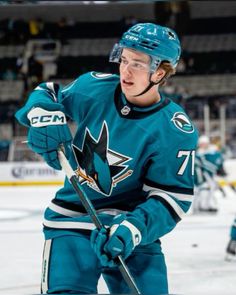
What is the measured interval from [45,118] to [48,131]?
0.12ft

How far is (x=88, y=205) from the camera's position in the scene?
172 centimetres

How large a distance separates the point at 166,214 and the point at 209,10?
12.5m

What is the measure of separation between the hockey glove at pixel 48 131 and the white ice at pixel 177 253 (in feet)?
4.51

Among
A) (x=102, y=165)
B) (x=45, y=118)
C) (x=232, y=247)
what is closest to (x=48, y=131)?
(x=45, y=118)

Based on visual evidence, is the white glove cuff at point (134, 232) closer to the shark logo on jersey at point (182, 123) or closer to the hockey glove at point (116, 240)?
the hockey glove at point (116, 240)

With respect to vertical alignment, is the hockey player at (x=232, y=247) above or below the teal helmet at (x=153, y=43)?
below

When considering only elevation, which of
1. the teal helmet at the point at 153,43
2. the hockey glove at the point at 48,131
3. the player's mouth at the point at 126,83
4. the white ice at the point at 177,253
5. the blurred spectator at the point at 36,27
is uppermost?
the teal helmet at the point at 153,43

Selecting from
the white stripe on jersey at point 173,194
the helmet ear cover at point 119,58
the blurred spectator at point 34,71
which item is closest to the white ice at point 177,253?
the white stripe on jersey at point 173,194

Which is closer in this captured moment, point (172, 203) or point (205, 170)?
point (172, 203)

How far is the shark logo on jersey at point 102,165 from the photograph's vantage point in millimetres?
1801

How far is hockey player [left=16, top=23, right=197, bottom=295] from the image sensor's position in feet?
5.76

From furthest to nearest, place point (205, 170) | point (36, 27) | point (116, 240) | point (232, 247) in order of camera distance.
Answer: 1. point (36, 27)
2. point (205, 170)
3. point (232, 247)
4. point (116, 240)

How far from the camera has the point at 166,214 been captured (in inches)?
68.7

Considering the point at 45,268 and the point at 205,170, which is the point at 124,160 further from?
the point at 205,170
